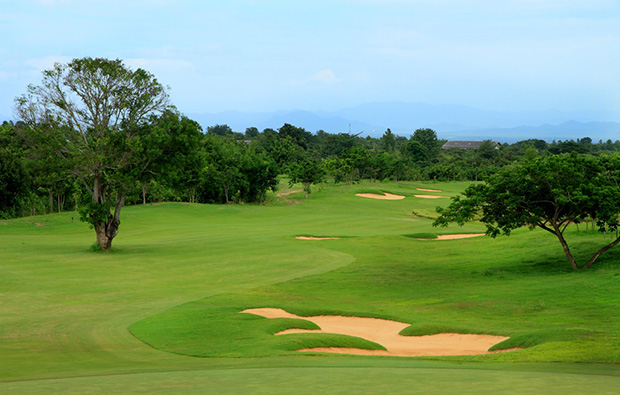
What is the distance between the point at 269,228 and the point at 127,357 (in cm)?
4128

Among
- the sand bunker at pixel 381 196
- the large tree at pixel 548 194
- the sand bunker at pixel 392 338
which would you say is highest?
the large tree at pixel 548 194

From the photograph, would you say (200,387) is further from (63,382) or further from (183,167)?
(183,167)

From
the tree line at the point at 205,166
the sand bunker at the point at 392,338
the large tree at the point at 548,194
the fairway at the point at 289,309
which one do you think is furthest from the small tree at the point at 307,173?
the sand bunker at the point at 392,338

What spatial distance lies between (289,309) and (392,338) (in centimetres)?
474

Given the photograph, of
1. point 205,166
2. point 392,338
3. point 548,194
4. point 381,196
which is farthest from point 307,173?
point 392,338

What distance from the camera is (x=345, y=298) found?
2616 centimetres

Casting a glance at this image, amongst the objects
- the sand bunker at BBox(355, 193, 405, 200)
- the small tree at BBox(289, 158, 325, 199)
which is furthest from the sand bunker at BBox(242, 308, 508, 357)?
the sand bunker at BBox(355, 193, 405, 200)

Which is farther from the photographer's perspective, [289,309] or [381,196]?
[381,196]

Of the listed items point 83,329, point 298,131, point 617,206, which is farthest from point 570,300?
point 298,131

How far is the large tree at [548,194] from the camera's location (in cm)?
2781

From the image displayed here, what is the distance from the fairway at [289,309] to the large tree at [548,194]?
245cm

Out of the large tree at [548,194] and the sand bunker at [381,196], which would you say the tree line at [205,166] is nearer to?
the large tree at [548,194]

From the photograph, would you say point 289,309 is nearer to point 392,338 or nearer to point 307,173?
point 392,338

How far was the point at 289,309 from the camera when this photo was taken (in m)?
22.7
